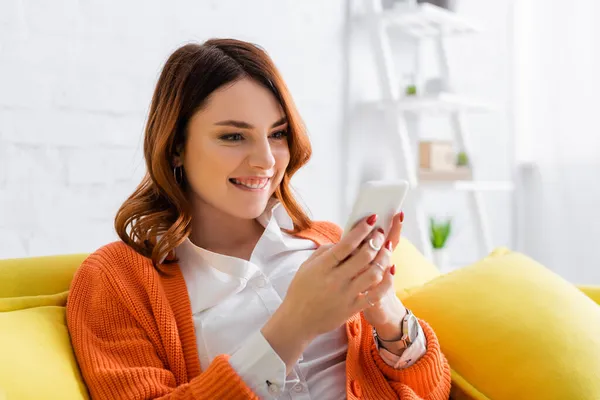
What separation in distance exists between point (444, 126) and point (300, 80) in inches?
43.4

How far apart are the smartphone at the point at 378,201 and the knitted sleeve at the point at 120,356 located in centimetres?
28

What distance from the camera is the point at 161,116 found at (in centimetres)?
131

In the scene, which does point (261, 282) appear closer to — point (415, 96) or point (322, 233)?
point (322, 233)

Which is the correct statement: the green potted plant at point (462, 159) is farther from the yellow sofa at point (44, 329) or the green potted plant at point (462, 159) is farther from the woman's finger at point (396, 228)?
the woman's finger at point (396, 228)

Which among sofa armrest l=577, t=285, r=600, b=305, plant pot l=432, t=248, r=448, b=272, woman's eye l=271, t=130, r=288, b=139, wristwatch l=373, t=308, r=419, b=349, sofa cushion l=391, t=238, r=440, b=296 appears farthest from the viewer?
plant pot l=432, t=248, r=448, b=272

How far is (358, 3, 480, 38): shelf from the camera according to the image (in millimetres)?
2846

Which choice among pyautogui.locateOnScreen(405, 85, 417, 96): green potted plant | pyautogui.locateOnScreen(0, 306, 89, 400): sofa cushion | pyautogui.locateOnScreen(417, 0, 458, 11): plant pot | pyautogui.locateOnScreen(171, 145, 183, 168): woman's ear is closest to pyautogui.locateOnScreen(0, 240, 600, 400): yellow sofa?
pyautogui.locateOnScreen(0, 306, 89, 400): sofa cushion

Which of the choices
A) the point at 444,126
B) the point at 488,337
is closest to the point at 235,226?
the point at 488,337

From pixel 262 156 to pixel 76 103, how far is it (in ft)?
2.50

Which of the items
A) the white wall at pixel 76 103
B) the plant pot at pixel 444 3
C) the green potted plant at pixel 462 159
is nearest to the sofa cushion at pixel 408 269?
the white wall at pixel 76 103

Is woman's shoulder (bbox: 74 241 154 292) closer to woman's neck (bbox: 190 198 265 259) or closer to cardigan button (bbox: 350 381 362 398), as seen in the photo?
woman's neck (bbox: 190 198 265 259)

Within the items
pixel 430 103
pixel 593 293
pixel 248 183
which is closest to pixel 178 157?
pixel 248 183

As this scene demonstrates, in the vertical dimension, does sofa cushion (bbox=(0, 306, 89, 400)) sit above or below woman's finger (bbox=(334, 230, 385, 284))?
below

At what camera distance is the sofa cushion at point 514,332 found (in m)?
1.29
